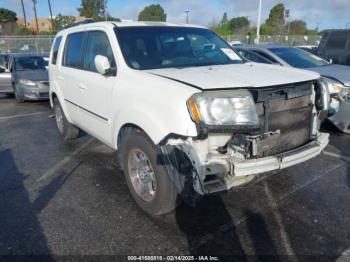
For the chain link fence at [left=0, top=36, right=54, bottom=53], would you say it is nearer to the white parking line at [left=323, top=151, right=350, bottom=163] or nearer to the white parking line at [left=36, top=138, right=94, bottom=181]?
the white parking line at [left=36, top=138, right=94, bottom=181]

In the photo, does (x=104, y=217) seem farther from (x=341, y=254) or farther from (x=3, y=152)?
(x=3, y=152)

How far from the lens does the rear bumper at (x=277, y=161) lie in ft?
9.12

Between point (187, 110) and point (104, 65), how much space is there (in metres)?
1.31

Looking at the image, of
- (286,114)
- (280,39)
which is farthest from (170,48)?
(280,39)

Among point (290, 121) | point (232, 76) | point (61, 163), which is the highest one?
point (232, 76)

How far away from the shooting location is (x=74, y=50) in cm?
485

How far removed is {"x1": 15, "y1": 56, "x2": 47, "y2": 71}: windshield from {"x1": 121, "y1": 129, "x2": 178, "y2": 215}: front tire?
8.80 m

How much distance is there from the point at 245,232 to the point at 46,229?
1.95 m

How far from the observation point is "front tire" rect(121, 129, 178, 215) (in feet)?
9.96

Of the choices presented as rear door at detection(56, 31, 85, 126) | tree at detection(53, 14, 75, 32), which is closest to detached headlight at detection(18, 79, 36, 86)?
rear door at detection(56, 31, 85, 126)

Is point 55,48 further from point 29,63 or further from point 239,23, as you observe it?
point 239,23

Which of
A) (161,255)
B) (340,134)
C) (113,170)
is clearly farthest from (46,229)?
(340,134)

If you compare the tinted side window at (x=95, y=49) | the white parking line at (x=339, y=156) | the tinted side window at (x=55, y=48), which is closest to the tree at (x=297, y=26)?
the white parking line at (x=339, y=156)

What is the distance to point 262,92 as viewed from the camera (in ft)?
9.45
